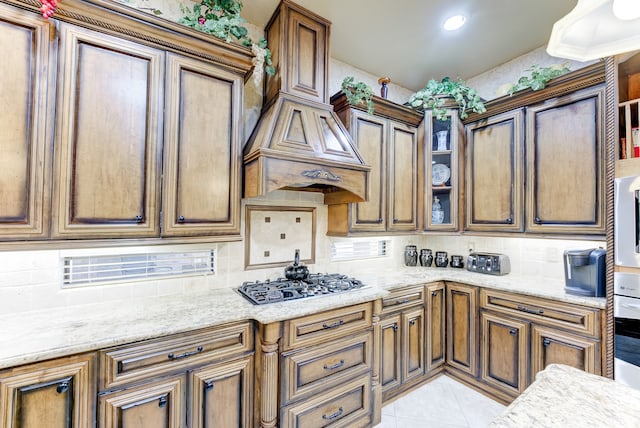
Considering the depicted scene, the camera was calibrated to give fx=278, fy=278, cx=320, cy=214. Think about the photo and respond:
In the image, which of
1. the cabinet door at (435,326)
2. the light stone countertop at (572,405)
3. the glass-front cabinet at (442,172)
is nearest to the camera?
the light stone countertop at (572,405)

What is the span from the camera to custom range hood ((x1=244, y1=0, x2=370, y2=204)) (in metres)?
1.87

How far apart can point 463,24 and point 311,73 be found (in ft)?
4.71

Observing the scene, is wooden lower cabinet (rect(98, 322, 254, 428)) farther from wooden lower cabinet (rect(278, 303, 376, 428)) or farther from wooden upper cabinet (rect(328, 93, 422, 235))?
wooden upper cabinet (rect(328, 93, 422, 235))

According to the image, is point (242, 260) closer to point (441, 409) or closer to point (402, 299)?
point (402, 299)

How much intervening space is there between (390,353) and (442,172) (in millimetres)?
1900

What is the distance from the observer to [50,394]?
1.21 m

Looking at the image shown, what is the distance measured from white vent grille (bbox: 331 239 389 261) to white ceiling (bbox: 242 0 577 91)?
6.32 feet

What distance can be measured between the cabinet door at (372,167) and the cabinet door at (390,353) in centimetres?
83

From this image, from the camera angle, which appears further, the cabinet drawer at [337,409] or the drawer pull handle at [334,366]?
the drawer pull handle at [334,366]

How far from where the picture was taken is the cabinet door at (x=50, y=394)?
114 cm

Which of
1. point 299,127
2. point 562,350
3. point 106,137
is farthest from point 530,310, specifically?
point 106,137

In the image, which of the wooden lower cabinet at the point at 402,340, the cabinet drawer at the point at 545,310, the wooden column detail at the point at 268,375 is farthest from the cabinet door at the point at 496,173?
the wooden column detail at the point at 268,375

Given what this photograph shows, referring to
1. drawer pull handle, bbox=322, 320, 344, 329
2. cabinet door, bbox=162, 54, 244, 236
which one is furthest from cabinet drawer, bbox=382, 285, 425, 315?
cabinet door, bbox=162, 54, 244, 236

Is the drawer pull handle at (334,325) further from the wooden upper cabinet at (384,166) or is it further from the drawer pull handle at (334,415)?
the wooden upper cabinet at (384,166)
